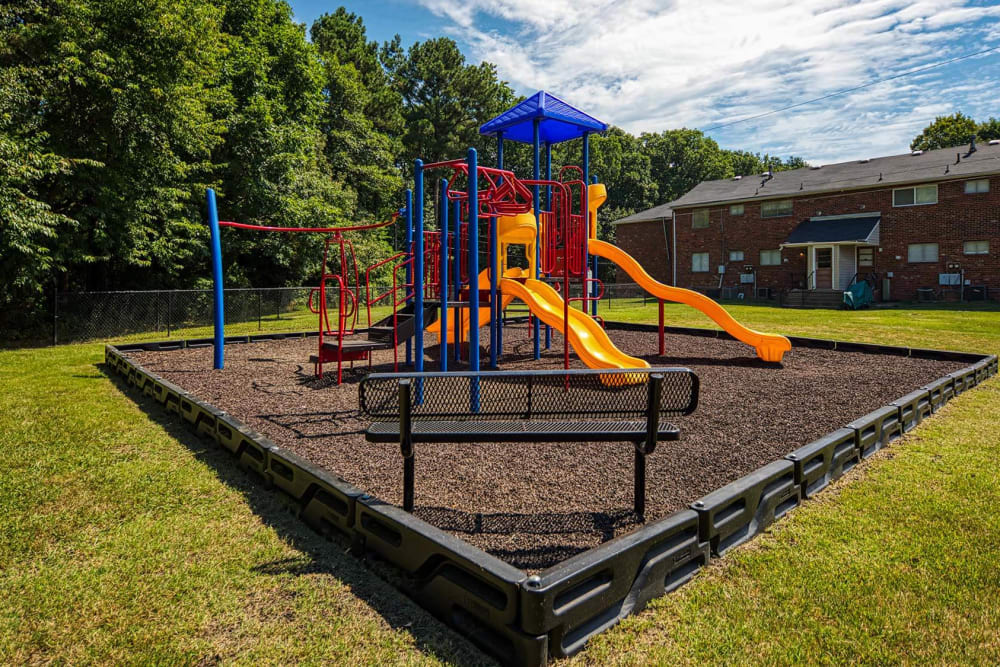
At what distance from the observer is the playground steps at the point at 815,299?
86.1 feet

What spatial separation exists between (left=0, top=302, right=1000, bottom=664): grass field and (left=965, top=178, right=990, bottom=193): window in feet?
92.6

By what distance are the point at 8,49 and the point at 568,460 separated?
55.6 ft

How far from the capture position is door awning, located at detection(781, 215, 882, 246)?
2812 cm

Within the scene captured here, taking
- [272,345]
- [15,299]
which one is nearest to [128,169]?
[15,299]

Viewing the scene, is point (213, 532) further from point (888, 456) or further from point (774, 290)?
point (774, 290)

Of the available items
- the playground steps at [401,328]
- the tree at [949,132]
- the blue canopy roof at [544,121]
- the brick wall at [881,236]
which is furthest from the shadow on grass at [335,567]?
the tree at [949,132]

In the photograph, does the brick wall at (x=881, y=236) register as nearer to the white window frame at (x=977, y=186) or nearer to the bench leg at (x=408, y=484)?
the white window frame at (x=977, y=186)

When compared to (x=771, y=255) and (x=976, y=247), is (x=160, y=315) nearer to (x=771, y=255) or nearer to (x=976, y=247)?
(x=771, y=255)

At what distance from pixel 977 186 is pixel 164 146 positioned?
3270 centimetres

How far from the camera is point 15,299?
1584 cm

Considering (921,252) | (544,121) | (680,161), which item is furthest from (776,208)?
(680,161)

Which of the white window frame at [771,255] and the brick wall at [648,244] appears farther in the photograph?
the brick wall at [648,244]

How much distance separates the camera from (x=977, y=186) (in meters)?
25.9

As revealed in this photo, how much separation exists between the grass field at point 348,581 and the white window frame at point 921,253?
27.7 m
